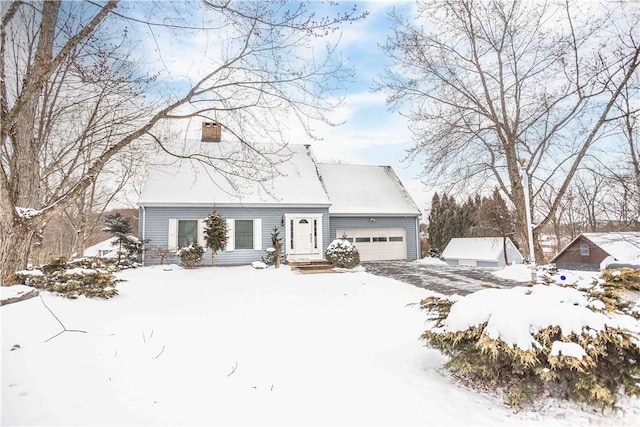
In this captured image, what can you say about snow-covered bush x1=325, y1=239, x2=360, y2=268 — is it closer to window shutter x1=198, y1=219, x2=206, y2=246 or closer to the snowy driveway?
the snowy driveway

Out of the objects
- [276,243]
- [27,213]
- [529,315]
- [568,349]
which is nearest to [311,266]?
[276,243]

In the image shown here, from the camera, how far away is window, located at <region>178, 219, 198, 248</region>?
1285cm

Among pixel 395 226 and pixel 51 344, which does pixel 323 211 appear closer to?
pixel 395 226

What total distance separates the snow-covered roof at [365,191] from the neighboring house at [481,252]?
382cm

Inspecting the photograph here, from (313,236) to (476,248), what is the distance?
29.7ft

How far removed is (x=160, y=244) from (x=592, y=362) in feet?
42.3

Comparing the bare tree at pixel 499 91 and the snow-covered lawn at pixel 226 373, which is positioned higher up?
the bare tree at pixel 499 91

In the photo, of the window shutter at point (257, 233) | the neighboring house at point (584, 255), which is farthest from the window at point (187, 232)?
the neighboring house at point (584, 255)

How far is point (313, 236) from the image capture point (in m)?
13.8

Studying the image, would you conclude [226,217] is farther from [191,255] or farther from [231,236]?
[191,255]

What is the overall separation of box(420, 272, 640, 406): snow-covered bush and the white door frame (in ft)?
34.3

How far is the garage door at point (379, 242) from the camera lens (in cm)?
1570

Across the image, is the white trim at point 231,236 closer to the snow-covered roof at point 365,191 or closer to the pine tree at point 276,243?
the pine tree at point 276,243

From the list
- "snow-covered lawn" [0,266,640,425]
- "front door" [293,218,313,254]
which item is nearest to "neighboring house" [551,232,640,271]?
"front door" [293,218,313,254]
